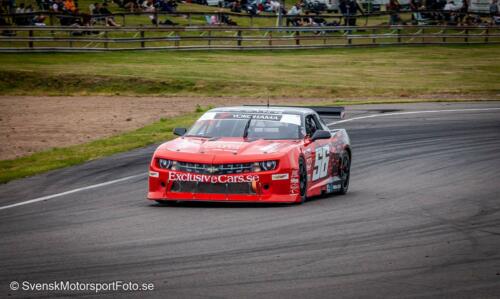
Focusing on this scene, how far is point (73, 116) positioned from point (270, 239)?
60.6 ft

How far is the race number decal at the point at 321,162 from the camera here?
14.4 meters

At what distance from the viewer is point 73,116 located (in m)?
28.2

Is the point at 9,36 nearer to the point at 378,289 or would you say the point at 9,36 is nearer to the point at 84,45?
the point at 84,45

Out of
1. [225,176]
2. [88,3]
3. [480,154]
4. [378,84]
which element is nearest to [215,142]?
[225,176]

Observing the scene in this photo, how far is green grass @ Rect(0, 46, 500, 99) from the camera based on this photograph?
3712 centimetres

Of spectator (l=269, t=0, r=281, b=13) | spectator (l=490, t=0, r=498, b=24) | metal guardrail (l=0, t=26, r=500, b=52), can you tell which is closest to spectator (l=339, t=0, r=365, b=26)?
metal guardrail (l=0, t=26, r=500, b=52)

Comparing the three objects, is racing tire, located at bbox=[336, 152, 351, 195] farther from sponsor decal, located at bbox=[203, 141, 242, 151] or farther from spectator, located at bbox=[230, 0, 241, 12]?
spectator, located at bbox=[230, 0, 241, 12]

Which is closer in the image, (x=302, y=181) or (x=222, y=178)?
(x=222, y=178)

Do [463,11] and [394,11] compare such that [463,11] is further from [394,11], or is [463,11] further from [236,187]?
[236,187]

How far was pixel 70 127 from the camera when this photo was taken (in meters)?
25.7

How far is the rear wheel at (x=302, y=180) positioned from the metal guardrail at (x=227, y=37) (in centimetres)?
3009

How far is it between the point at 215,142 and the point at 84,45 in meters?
33.3

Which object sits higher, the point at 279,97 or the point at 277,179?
the point at 277,179

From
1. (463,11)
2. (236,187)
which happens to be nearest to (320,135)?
(236,187)
